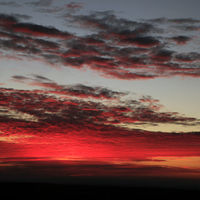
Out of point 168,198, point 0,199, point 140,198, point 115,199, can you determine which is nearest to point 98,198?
point 115,199

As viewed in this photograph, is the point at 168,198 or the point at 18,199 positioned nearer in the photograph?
the point at 18,199

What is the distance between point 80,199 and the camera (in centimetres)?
5662

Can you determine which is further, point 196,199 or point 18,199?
point 196,199

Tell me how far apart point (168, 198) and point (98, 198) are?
17.4 metres

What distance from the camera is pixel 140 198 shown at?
5894 cm

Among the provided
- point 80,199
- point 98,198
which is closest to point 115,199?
point 98,198

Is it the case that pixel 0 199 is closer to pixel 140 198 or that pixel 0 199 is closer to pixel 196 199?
pixel 140 198

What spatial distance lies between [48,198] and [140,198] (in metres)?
22.2

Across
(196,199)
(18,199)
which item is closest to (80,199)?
(18,199)

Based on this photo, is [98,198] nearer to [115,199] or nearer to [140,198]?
[115,199]

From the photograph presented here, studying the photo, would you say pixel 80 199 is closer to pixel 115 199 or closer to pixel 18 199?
pixel 115 199

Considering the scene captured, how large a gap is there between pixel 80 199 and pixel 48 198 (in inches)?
322

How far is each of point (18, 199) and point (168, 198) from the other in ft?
118

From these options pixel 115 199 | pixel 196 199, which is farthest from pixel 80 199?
pixel 196 199
